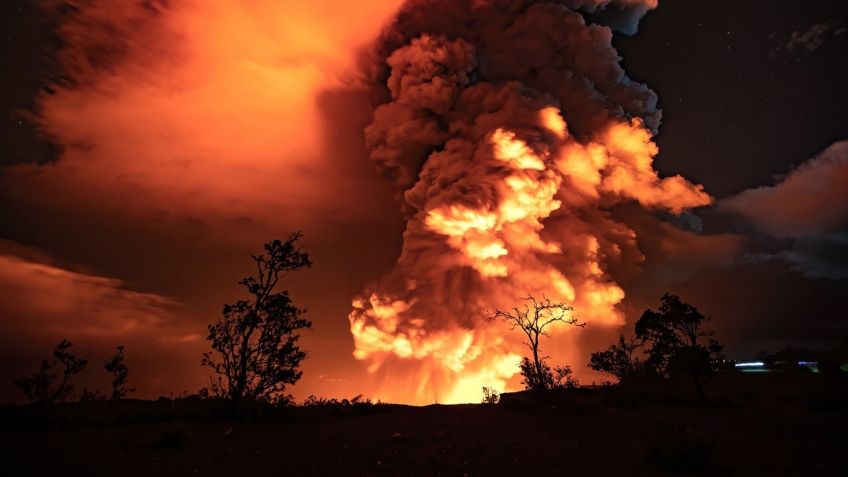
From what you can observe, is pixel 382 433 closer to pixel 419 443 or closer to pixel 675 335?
pixel 419 443

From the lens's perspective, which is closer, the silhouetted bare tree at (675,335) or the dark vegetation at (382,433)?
the dark vegetation at (382,433)

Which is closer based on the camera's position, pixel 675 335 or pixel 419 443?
pixel 419 443

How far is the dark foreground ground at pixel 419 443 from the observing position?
7.94 m

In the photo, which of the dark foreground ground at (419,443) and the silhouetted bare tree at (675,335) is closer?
the dark foreground ground at (419,443)

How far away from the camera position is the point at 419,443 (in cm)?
998

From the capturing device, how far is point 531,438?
35.0 feet

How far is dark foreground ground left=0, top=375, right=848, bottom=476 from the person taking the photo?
7.94 m

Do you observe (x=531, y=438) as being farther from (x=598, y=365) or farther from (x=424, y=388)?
(x=424, y=388)

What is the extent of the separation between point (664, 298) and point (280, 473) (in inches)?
921

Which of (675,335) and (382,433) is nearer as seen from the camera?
(382,433)

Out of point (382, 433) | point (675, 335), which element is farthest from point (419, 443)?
point (675, 335)

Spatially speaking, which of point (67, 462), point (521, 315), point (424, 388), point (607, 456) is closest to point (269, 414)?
point (67, 462)

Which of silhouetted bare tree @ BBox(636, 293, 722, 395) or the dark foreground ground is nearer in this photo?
the dark foreground ground

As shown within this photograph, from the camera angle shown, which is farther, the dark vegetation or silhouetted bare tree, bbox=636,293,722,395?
silhouetted bare tree, bbox=636,293,722,395
